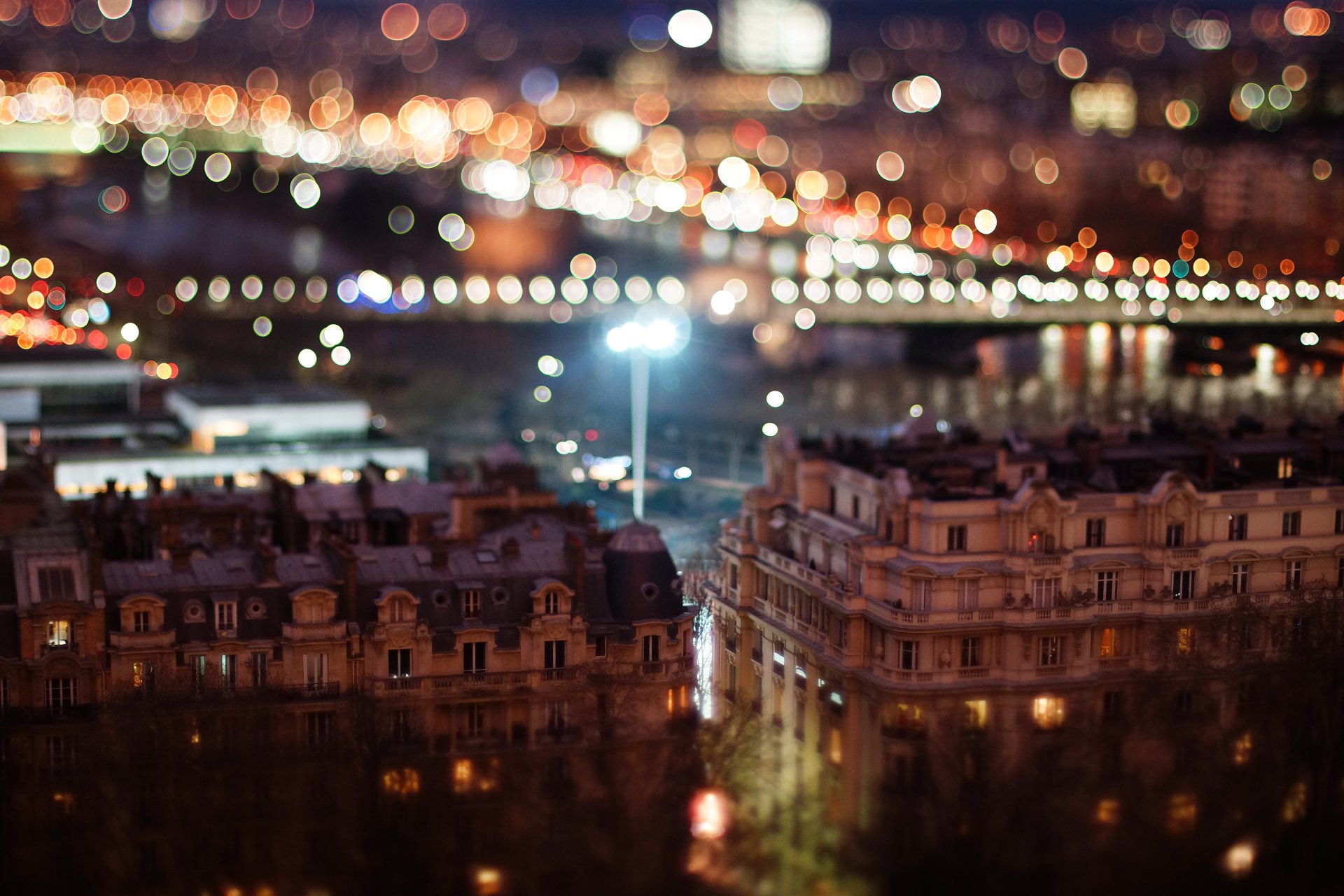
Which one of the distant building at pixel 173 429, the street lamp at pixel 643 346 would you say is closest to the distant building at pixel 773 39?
the street lamp at pixel 643 346

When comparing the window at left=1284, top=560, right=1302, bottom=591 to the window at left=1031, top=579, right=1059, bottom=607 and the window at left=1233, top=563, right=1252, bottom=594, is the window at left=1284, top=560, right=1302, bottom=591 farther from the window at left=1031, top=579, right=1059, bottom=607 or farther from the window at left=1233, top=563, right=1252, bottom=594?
the window at left=1031, top=579, right=1059, bottom=607

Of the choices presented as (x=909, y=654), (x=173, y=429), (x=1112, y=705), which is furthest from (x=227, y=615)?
(x=173, y=429)

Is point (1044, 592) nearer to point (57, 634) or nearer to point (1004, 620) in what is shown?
point (1004, 620)

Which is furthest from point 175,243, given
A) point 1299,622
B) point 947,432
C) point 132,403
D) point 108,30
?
point 108,30

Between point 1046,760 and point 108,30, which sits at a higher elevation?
point 108,30

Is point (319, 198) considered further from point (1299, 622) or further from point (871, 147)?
point (1299, 622)
